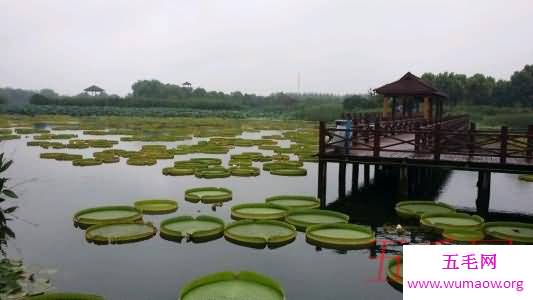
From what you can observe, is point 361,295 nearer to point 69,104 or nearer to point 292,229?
point 292,229

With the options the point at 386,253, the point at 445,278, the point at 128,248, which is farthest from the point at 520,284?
the point at 128,248

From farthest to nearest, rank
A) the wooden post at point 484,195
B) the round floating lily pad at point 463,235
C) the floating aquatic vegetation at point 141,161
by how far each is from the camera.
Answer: the floating aquatic vegetation at point 141,161 → the wooden post at point 484,195 → the round floating lily pad at point 463,235

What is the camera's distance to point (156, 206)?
1408cm

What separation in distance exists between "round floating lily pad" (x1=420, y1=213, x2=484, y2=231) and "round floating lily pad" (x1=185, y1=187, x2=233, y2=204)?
668 cm

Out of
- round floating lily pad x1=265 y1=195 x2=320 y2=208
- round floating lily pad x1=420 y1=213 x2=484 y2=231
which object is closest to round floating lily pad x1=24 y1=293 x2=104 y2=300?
round floating lily pad x1=265 y1=195 x2=320 y2=208

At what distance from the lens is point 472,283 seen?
4.38 meters

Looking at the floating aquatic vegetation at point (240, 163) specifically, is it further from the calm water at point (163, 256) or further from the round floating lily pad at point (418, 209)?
the round floating lily pad at point (418, 209)

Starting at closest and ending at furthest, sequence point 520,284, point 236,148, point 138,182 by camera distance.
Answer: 1. point 520,284
2. point 138,182
3. point 236,148

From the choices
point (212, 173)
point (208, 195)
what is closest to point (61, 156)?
point (212, 173)

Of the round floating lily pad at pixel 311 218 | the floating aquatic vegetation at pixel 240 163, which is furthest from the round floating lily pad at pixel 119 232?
the floating aquatic vegetation at pixel 240 163

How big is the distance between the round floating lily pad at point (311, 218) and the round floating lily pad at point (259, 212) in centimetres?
33

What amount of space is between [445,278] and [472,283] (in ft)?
0.84

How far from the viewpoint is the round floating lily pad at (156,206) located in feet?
44.8

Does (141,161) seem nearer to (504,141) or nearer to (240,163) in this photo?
(240,163)
